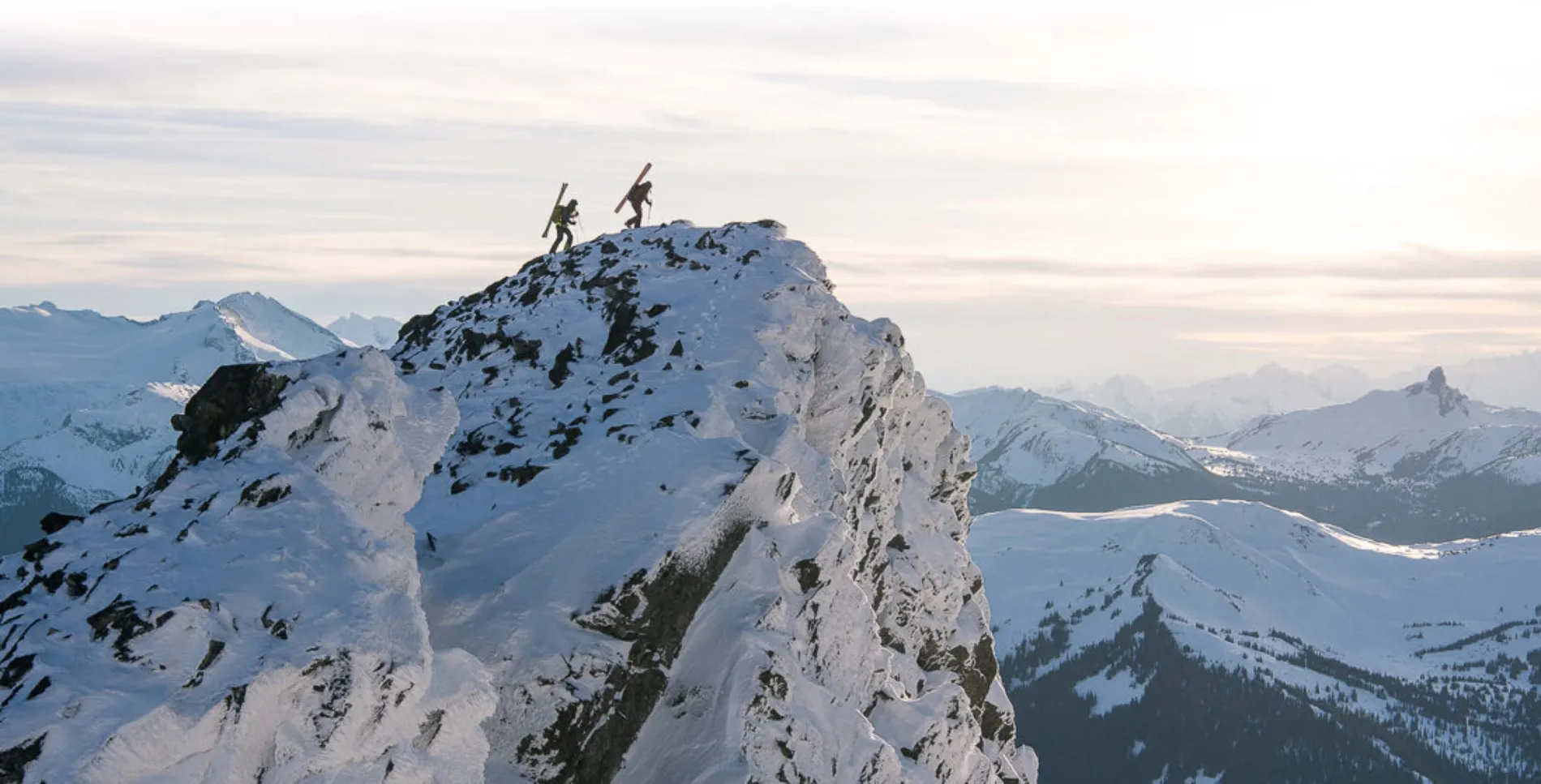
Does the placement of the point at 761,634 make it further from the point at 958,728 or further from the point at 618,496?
the point at 958,728

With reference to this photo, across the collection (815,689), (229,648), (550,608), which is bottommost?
(815,689)

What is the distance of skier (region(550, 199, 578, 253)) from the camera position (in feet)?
264

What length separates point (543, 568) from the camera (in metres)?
41.5

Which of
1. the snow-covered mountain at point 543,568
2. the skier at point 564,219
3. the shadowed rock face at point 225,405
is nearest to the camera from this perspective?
the snow-covered mountain at point 543,568

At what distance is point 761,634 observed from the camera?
45500 mm

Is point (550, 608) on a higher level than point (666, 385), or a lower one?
lower

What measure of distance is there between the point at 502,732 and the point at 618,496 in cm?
942

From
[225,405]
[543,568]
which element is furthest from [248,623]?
[543,568]

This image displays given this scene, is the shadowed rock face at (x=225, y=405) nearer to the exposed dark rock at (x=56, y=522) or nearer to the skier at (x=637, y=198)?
the exposed dark rock at (x=56, y=522)

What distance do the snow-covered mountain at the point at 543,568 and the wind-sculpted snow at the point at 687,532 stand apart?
0.12m

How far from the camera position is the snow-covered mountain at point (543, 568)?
90.3 feet

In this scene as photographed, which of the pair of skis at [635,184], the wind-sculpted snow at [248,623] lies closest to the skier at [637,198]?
the pair of skis at [635,184]

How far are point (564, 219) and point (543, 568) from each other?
42.8 meters

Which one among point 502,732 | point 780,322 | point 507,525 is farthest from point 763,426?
point 502,732
